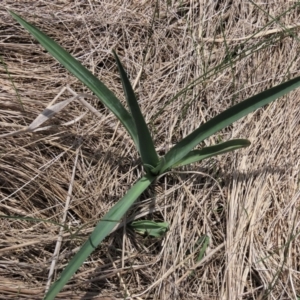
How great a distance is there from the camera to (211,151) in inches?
43.1

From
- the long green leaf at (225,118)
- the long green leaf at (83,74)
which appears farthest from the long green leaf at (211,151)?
the long green leaf at (83,74)

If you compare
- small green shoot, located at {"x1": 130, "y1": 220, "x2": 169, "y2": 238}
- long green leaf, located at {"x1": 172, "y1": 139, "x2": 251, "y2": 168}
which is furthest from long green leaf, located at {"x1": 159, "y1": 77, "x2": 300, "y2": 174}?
small green shoot, located at {"x1": 130, "y1": 220, "x2": 169, "y2": 238}

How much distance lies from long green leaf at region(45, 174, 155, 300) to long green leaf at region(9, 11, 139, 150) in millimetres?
117

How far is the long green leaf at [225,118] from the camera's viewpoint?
1.01 meters

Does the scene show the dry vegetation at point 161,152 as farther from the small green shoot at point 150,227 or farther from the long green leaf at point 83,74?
the long green leaf at point 83,74

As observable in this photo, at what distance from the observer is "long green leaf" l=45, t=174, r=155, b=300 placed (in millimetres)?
970

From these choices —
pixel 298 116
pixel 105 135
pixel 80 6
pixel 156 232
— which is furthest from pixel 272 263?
pixel 80 6

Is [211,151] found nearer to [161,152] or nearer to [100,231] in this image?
[161,152]

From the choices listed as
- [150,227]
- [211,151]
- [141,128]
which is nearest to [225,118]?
[211,151]

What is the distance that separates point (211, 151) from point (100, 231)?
1.11ft

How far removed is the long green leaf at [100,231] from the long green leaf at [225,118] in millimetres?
86

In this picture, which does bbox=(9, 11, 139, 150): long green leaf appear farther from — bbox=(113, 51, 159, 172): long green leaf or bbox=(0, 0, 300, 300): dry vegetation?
bbox=(0, 0, 300, 300): dry vegetation

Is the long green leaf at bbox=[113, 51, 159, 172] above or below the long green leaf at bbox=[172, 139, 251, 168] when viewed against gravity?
above

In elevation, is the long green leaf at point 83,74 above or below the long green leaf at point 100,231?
above
